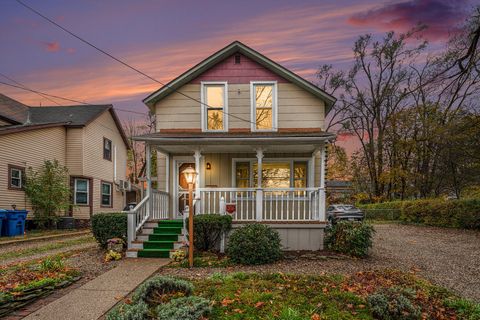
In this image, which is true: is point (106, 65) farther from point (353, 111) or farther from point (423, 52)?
point (423, 52)

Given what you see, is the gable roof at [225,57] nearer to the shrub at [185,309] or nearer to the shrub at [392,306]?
the shrub at [392,306]

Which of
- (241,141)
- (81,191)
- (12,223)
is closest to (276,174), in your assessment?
(241,141)

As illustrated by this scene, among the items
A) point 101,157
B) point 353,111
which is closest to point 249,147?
point 101,157

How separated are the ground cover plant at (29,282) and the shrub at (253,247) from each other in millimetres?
3498

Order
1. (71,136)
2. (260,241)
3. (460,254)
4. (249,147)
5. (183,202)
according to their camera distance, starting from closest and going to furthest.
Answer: (260,241) → (460,254) → (249,147) → (183,202) → (71,136)

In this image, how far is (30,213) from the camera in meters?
→ 15.9

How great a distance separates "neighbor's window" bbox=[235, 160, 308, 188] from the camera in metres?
11.6

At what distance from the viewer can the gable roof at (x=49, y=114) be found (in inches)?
687

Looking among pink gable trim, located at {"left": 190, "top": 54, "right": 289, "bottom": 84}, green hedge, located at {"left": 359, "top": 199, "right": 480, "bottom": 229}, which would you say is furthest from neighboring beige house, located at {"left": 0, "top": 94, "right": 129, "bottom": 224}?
green hedge, located at {"left": 359, "top": 199, "right": 480, "bottom": 229}

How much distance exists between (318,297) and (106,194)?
19505 mm

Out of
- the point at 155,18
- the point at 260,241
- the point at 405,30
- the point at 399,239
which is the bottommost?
the point at 399,239

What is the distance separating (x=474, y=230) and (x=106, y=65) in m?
17.9

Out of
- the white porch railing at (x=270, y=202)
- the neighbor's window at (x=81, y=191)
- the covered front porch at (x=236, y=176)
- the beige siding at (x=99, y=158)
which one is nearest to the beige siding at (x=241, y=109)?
the covered front porch at (x=236, y=176)

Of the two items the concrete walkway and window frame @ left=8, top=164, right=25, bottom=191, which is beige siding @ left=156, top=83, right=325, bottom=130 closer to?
the concrete walkway
